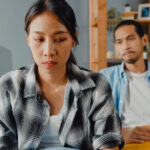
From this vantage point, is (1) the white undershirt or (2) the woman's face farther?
(1) the white undershirt

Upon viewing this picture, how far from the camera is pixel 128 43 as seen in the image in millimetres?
1944

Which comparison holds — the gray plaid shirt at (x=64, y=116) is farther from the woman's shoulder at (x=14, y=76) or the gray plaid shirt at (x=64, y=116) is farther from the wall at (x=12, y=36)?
the wall at (x=12, y=36)

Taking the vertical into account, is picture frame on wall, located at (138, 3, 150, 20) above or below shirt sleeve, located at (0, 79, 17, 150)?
above

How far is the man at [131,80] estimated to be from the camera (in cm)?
169

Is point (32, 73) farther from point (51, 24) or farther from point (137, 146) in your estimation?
point (137, 146)

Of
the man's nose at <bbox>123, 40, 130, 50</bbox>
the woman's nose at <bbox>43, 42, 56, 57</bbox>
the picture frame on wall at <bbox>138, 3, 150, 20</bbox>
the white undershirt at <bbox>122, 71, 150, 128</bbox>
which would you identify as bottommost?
the white undershirt at <bbox>122, 71, 150, 128</bbox>

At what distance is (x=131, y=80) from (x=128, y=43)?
33 cm

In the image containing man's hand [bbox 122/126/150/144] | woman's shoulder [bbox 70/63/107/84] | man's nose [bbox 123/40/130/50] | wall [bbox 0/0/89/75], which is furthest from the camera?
wall [bbox 0/0/89/75]

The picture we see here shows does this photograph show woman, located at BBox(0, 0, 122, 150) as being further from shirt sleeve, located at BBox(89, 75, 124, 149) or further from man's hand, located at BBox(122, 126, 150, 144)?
man's hand, located at BBox(122, 126, 150, 144)

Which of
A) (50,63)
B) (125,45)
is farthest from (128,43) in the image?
(50,63)

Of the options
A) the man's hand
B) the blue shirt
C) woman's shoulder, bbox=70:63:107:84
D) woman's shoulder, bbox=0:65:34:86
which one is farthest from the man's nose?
woman's shoulder, bbox=0:65:34:86

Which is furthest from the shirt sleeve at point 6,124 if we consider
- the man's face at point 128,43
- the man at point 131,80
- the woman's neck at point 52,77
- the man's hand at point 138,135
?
the man's face at point 128,43

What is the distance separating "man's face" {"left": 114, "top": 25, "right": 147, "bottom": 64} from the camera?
1928mm

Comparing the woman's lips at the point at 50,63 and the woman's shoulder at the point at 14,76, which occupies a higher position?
the woman's lips at the point at 50,63
